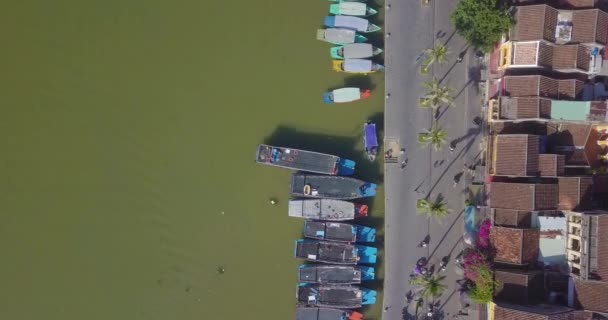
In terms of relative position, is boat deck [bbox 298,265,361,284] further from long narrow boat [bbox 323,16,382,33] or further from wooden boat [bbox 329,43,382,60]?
long narrow boat [bbox 323,16,382,33]

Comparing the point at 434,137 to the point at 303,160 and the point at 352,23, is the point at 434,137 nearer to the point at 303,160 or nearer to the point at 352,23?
the point at 303,160

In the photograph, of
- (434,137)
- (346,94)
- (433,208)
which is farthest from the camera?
(346,94)

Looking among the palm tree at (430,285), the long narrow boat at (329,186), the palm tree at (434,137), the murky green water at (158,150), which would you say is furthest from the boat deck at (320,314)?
the palm tree at (434,137)

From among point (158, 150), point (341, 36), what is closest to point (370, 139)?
point (341, 36)

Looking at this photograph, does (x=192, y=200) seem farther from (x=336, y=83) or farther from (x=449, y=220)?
(x=449, y=220)

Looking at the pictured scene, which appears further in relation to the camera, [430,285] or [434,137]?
[434,137]
